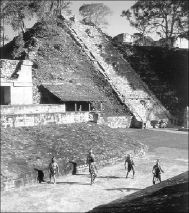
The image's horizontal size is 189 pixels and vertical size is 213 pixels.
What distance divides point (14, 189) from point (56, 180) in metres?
1.96

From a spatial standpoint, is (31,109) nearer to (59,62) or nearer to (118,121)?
(118,121)

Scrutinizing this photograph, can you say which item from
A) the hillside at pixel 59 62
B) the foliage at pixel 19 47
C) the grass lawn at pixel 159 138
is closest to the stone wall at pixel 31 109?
the grass lawn at pixel 159 138

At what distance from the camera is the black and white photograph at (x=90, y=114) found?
464 inches

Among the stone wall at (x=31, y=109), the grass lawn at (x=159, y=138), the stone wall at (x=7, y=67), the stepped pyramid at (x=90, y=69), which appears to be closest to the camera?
the stone wall at (x=31, y=109)

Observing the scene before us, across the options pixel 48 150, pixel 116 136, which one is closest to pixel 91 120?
pixel 116 136

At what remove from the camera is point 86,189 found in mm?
12711

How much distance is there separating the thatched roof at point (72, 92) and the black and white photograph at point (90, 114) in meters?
0.11

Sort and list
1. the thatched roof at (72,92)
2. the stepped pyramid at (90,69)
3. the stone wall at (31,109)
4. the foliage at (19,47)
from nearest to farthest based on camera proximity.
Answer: the stone wall at (31,109) < the thatched roof at (72,92) < the stepped pyramid at (90,69) < the foliage at (19,47)

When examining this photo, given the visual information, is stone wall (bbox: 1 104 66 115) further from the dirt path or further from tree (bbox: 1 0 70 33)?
tree (bbox: 1 0 70 33)

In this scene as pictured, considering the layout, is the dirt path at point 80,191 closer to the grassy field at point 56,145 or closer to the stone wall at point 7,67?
the grassy field at point 56,145

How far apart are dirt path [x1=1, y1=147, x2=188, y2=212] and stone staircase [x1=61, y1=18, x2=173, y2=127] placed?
13.5 meters

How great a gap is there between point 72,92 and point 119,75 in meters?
8.01

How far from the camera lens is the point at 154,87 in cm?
3519

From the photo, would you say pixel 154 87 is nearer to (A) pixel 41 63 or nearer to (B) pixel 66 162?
(A) pixel 41 63
